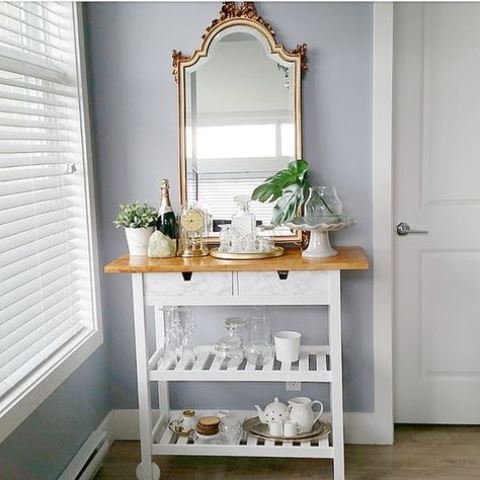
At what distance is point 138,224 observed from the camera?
2.56 metres

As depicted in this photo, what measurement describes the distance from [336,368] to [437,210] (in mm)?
922

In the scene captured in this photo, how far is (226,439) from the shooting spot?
2584 mm

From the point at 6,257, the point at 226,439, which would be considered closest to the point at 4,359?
the point at 6,257

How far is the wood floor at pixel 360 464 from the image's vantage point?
2.59 metres

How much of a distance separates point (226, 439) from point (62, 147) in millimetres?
1369

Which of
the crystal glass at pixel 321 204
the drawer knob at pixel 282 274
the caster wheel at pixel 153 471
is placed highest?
the crystal glass at pixel 321 204

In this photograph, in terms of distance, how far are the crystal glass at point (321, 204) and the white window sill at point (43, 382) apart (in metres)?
1.06

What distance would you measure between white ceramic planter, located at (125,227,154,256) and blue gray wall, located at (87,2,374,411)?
26 centimetres

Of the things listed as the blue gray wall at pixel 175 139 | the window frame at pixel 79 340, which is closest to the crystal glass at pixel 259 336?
the blue gray wall at pixel 175 139

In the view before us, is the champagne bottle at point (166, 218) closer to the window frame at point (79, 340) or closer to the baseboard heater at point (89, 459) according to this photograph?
the window frame at point (79, 340)

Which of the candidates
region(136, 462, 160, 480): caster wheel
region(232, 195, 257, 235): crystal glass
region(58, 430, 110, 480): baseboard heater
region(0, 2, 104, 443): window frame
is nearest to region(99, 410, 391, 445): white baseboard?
region(58, 430, 110, 480): baseboard heater

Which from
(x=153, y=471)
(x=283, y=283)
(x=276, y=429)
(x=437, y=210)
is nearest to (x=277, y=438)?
(x=276, y=429)

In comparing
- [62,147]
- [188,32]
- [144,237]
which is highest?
[188,32]

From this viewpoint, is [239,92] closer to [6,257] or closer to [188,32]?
[188,32]
